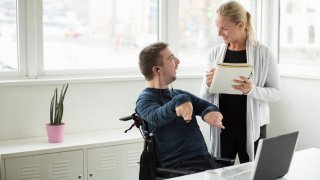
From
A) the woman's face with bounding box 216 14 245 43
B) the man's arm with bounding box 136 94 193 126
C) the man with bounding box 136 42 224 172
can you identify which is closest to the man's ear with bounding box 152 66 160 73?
the man with bounding box 136 42 224 172

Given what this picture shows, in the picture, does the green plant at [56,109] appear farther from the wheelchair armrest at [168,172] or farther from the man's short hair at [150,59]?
the wheelchair armrest at [168,172]

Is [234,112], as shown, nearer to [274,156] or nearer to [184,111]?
[184,111]

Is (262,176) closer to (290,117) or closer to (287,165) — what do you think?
(287,165)

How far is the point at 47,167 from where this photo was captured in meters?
2.99

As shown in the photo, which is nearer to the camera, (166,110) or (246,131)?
(166,110)

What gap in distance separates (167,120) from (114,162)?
110 centimetres

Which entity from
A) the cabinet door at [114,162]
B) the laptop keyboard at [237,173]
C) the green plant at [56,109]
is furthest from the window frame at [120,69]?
the laptop keyboard at [237,173]

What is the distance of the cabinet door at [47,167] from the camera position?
289cm

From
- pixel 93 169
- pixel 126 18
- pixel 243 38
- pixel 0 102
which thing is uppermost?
pixel 126 18

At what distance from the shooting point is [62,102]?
10.5ft

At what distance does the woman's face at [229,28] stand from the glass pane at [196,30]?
1262mm

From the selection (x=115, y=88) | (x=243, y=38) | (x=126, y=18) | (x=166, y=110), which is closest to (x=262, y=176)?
(x=166, y=110)

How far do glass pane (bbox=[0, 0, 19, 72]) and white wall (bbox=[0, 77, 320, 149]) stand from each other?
0.74ft

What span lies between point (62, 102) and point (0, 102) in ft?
1.50
